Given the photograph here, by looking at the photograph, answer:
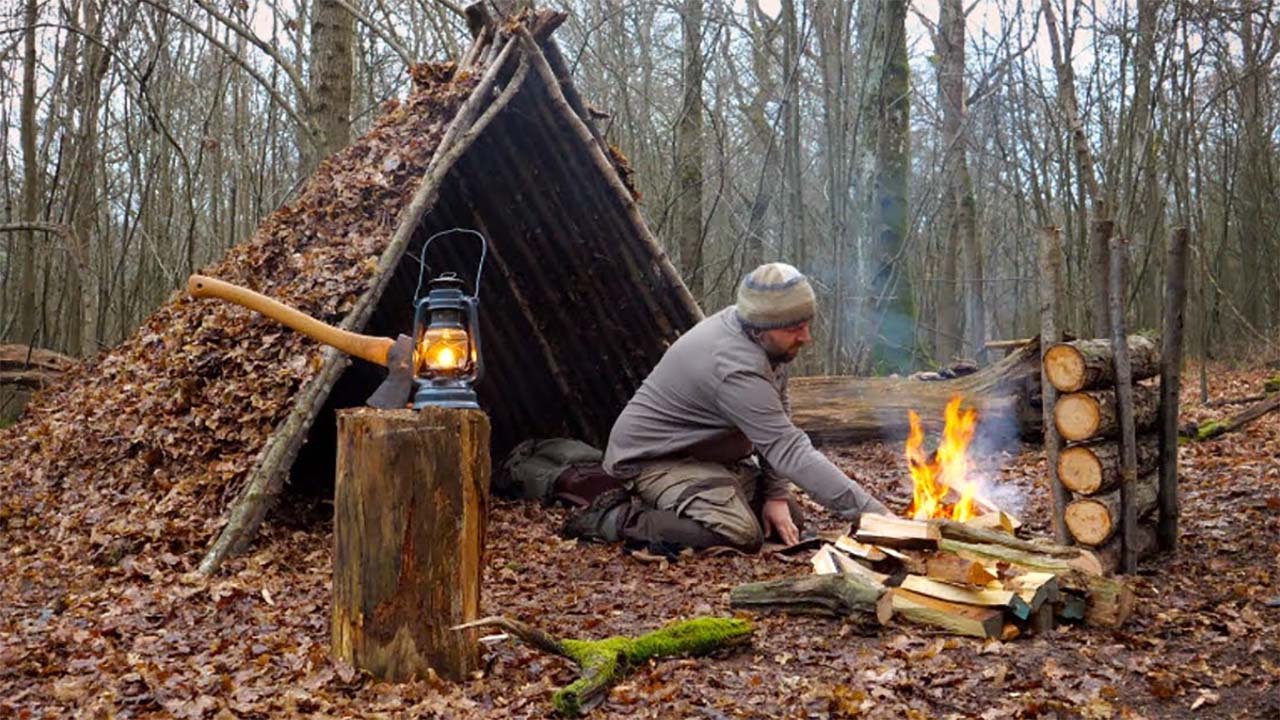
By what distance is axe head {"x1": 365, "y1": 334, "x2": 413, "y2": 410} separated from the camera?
3.96m

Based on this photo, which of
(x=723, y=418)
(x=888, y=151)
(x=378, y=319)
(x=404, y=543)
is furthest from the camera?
(x=888, y=151)

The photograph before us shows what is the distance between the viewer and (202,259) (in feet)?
63.0

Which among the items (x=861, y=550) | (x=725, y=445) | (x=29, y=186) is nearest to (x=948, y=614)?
(x=861, y=550)

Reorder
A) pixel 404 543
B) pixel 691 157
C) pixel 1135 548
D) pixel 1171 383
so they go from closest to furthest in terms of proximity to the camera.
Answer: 1. pixel 404 543
2. pixel 1135 548
3. pixel 1171 383
4. pixel 691 157

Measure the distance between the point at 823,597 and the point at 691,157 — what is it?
8210mm

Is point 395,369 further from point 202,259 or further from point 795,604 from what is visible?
point 202,259

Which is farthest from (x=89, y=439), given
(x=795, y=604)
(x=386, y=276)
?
(x=795, y=604)

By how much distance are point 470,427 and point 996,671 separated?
69.4 inches

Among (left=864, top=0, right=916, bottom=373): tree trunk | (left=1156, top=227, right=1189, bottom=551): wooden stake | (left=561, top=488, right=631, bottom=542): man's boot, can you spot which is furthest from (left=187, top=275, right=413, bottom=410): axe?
(left=864, top=0, right=916, bottom=373): tree trunk

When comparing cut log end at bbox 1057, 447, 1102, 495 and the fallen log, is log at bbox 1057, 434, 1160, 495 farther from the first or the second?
the fallen log

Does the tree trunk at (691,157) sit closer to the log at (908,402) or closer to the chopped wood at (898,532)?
the log at (908,402)

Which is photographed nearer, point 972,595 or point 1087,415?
point 972,595

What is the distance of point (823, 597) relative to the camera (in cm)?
364

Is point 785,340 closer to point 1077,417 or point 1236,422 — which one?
point 1077,417
